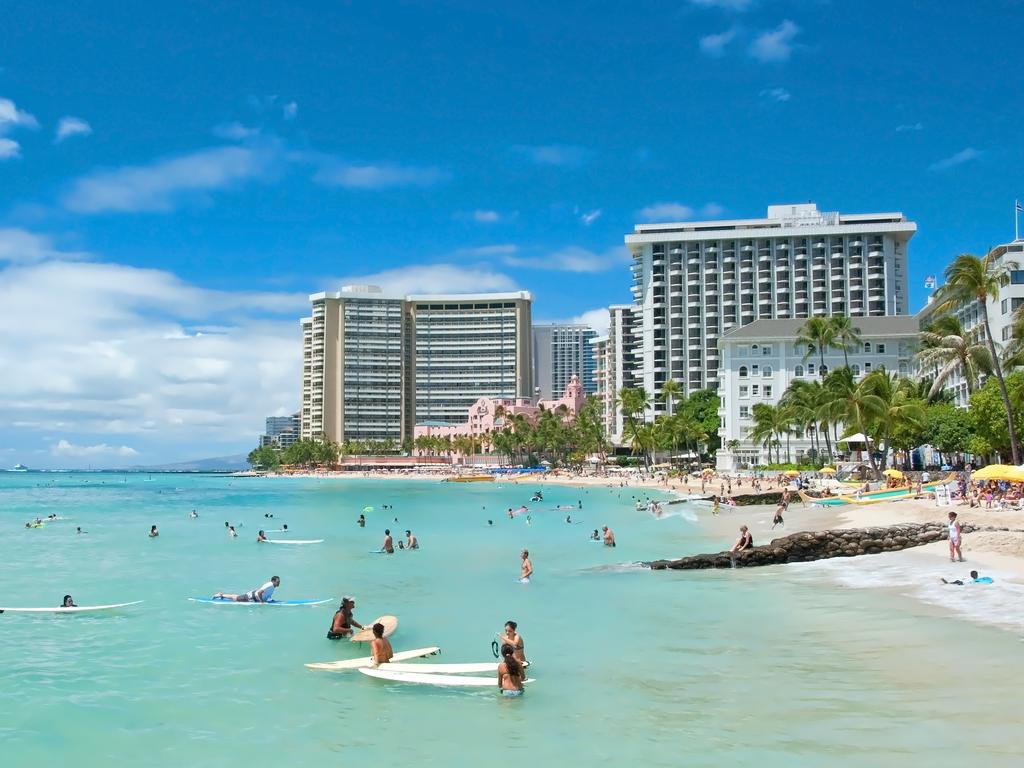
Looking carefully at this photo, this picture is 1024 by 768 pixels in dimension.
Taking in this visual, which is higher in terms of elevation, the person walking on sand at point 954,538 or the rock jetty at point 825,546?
the person walking on sand at point 954,538

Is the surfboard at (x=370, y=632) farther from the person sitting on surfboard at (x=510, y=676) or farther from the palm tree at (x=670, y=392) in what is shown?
the palm tree at (x=670, y=392)

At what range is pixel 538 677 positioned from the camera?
16.0m

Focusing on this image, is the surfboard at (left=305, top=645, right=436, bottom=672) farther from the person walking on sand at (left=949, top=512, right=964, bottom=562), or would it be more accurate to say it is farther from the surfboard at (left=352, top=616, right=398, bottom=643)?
the person walking on sand at (left=949, top=512, right=964, bottom=562)

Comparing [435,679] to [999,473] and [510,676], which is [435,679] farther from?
[999,473]

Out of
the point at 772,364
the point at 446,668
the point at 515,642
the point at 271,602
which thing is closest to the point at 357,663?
the point at 446,668

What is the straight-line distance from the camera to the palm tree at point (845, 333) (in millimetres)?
88050

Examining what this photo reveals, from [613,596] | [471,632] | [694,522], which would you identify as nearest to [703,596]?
[613,596]

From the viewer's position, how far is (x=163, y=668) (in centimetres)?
1753

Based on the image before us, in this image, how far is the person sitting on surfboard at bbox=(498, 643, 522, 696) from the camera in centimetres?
1492

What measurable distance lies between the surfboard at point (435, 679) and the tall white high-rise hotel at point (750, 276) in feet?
415

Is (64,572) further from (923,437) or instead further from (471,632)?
(923,437)

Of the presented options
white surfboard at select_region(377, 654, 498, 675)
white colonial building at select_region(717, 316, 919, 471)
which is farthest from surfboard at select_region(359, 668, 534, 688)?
white colonial building at select_region(717, 316, 919, 471)

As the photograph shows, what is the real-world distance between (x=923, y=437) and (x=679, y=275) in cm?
7819

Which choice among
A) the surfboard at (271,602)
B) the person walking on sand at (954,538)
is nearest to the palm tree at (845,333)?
the person walking on sand at (954,538)
